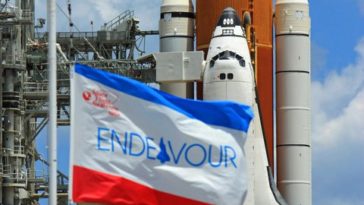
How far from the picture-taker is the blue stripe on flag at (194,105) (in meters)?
18.7

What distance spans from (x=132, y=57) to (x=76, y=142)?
1698 inches

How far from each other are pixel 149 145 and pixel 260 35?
105 ft

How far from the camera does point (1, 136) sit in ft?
176

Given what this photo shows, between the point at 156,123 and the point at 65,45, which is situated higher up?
the point at 65,45

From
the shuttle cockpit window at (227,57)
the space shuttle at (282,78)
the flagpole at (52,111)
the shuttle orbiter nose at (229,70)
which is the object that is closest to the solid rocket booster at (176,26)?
the space shuttle at (282,78)

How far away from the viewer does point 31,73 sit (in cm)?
5962

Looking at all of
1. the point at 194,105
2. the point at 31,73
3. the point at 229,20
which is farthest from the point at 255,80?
the point at 194,105

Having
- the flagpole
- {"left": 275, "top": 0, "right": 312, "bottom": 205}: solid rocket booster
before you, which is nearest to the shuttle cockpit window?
{"left": 275, "top": 0, "right": 312, "bottom": 205}: solid rocket booster

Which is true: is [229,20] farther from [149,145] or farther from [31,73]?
[149,145]

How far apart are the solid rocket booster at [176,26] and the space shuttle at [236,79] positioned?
238 inches

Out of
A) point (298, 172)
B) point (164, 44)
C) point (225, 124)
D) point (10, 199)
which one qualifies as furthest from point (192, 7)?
point (225, 124)

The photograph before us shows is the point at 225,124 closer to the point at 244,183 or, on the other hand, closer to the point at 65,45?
the point at 244,183

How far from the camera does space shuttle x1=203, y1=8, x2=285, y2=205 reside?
43062 mm

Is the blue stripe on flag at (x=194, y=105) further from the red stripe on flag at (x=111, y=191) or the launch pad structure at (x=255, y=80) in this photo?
the launch pad structure at (x=255, y=80)
